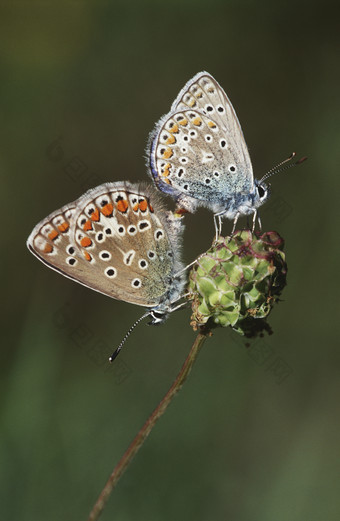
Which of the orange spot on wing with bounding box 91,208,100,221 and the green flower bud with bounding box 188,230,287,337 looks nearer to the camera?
the green flower bud with bounding box 188,230,287,337

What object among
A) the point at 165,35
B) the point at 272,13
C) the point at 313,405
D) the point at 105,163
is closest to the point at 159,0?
the point at 165,35

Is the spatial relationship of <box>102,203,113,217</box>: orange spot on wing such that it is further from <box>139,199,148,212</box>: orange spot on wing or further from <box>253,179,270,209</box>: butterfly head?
<box>253,179,270,209</box>: butterfly head

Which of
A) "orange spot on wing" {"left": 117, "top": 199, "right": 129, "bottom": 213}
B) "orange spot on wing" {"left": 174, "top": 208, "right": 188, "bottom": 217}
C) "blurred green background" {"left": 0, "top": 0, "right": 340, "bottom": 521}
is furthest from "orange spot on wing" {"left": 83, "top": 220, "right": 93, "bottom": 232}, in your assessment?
"blurred green background" {"left": 0, "top": 0, "right": 340, "bottom": 521}

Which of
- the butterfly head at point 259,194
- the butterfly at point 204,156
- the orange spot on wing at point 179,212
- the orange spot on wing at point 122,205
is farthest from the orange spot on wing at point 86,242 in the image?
the butterfly head at point 259,194

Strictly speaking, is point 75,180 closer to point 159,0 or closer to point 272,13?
point 159,0

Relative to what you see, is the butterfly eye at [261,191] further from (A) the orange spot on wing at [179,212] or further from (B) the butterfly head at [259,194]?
(A) the orange spot on wing at [179,212]

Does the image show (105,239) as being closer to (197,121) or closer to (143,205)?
(143,205)
